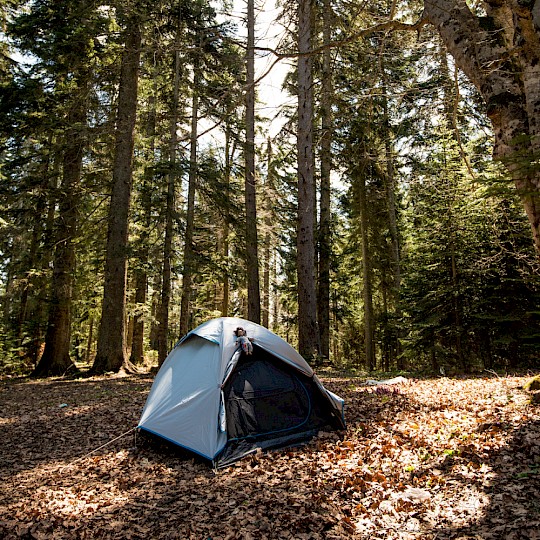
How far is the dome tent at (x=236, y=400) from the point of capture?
4.98 metres

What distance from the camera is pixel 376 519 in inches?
131

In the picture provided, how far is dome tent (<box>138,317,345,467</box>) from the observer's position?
4.98 meters

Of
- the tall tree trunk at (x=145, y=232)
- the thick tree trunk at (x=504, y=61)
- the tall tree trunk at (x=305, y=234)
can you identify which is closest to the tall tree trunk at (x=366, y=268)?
the tall tree trunk at (x=305, y=234)

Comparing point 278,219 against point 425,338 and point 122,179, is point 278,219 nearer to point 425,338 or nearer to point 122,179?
point 122,179

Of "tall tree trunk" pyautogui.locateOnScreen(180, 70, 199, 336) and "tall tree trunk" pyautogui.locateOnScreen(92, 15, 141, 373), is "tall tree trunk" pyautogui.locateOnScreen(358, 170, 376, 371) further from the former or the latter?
"tall tree trunk" pyautogui.locateOnScreen(92, 15, 141, 373)

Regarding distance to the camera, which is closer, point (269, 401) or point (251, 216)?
point (269, 401)

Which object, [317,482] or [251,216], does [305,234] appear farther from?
[317,482]

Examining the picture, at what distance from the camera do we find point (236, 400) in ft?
17.2

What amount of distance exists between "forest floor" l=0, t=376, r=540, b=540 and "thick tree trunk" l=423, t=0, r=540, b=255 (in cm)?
221

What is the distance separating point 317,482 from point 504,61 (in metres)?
4.60

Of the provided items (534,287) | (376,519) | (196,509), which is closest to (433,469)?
(376,519)

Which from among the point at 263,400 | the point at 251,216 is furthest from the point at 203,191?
the point at 263,400

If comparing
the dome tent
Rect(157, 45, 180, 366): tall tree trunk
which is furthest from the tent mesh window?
Rect(157, 45, 180, 366): tall tree trunk

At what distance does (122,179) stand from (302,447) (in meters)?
9.31
